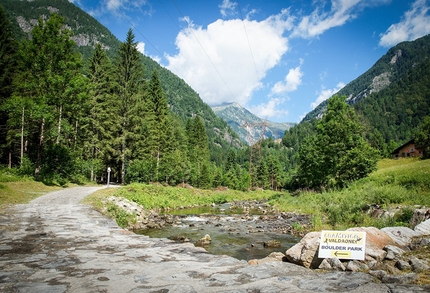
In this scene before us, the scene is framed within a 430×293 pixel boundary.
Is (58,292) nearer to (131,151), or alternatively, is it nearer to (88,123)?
(131,151)

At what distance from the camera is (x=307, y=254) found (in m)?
5.07

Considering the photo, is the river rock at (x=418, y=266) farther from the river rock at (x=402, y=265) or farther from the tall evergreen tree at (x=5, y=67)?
the tall evergreen tree at (x=5, y=67)

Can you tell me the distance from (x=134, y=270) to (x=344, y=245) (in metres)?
3.72

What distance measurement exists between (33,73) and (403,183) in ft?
102

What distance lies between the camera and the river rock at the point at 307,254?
4957 mm

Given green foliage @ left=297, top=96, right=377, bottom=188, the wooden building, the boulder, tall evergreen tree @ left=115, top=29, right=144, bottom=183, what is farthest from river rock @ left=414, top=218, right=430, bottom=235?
the wooden building

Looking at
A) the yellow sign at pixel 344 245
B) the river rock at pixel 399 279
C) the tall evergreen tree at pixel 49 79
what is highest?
the tall evergreen tree at pixel 49 79

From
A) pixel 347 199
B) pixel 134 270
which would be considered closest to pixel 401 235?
pixel 134 270

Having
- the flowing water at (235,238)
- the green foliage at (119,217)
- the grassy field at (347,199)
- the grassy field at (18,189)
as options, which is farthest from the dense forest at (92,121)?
the flowing water at (235,238)

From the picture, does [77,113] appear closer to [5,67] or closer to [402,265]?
[5,67]

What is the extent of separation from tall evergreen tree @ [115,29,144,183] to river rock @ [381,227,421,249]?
1201 inches

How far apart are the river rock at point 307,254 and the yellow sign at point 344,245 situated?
37 cm

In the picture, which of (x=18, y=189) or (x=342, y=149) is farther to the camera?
(x=342, y=149)

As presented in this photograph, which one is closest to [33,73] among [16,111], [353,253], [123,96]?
[16,111]
